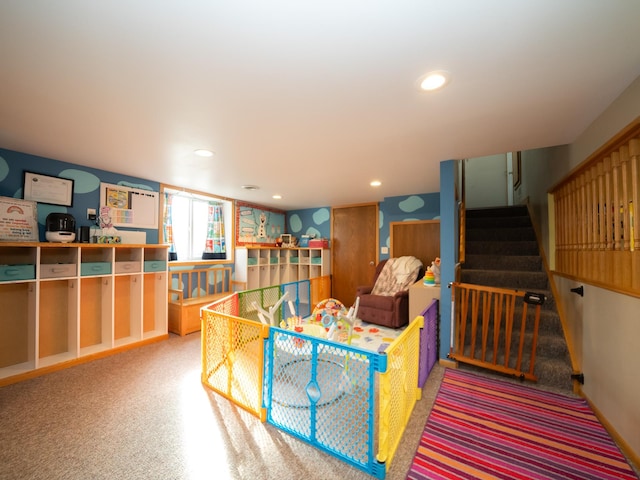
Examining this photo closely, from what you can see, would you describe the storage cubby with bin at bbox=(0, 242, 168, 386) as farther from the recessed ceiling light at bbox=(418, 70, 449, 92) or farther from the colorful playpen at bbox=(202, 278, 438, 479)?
the recessed ceiling light at bbox=(418, 70, 449, 92)

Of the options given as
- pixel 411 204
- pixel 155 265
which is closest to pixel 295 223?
pixel 411 204

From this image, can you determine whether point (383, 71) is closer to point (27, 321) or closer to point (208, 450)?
point (208, 450)

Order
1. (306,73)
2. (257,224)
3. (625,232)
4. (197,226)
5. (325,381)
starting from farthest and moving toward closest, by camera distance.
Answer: (257,224) → (197,226) → (325,381) → (625,232) → (306,73)

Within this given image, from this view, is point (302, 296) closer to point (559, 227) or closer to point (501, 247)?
point (501, 247)

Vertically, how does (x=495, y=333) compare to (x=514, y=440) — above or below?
above

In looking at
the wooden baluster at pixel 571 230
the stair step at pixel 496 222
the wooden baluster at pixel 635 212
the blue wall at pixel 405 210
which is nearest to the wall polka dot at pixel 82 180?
the blue wall at pixel 405 210

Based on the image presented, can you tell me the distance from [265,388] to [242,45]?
6.94 ft

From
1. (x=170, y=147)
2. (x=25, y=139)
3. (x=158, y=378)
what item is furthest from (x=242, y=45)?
(x=158, y=378)

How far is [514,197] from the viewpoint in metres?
4.94

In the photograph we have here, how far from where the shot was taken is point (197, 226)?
14.9ft

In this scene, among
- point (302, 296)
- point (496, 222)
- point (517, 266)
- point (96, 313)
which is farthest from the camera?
point (302, 296)

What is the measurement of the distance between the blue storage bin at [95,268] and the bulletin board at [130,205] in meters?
0.60

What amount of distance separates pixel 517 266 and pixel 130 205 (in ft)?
16.9

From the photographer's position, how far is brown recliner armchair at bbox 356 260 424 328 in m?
3.82
